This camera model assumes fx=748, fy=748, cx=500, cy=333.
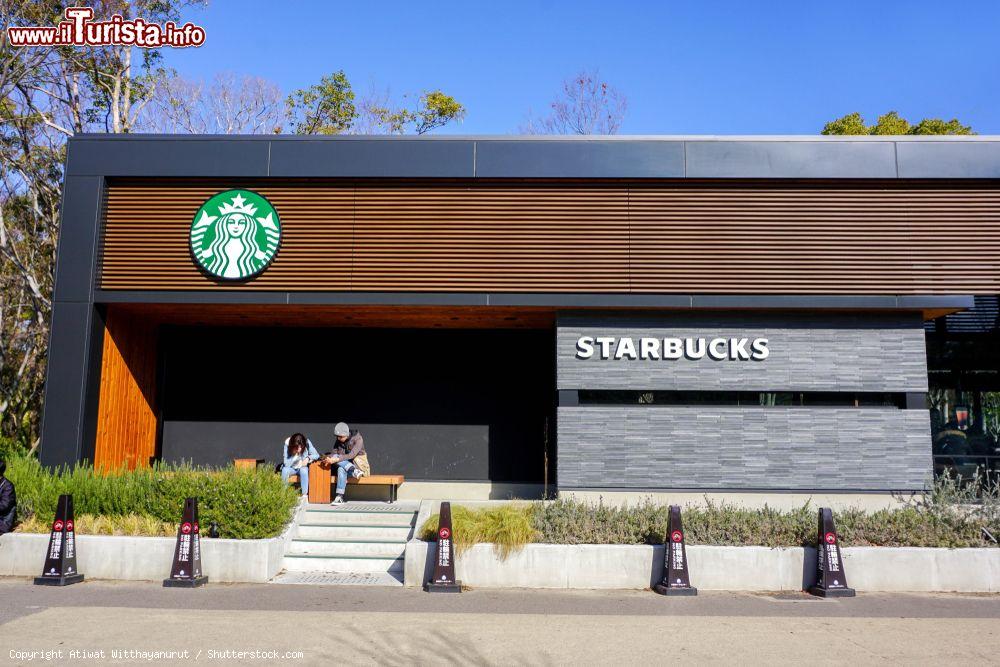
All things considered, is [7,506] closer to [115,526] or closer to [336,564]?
[115,526]

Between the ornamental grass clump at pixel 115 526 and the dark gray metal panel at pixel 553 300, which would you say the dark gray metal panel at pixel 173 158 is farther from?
the ornamental grass clump at pixel 115 526

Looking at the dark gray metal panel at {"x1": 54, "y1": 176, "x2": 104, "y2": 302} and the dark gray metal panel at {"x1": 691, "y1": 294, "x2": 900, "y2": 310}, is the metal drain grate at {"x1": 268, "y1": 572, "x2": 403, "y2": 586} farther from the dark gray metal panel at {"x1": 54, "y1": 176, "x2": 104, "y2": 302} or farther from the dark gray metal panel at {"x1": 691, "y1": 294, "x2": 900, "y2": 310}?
the dark gray metal panel at {"x1": 691, "y1": 294, "x2": 900, "y2": 310}

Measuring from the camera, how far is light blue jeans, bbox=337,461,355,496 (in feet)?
39.5

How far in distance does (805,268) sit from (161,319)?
37.4 feet

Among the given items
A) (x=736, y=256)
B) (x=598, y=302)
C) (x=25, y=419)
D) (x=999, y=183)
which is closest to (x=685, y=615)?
(x=598, y=302)

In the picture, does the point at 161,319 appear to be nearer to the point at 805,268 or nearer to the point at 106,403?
the point at 106,403

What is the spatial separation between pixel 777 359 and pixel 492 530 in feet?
19.1

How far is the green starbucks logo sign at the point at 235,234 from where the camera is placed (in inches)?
480

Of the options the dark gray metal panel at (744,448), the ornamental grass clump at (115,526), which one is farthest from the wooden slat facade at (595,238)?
the ornamental grass clump at (115,526)

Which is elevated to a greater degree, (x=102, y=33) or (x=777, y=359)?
(x=102, y=33)

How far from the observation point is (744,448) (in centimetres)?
1183

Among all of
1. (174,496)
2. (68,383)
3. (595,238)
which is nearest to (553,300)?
(595,238)

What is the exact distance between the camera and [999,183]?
473 inches

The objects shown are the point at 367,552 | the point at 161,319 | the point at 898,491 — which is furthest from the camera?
the point at 161,319
